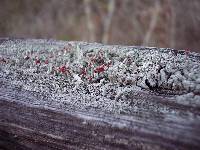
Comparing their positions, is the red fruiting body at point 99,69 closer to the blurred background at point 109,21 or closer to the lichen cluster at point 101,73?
the lichen cluster at point 101,73

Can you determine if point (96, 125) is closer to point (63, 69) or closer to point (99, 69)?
point (99, 69)

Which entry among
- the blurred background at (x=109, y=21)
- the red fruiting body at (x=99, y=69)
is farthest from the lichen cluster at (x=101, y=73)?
the blurred background at (x=109, y=21)

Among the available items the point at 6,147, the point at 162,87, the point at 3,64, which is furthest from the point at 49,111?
the point at 3,64

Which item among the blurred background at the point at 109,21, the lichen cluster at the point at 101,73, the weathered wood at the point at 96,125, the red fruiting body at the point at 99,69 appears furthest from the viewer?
the blurred background at the point at 109,21

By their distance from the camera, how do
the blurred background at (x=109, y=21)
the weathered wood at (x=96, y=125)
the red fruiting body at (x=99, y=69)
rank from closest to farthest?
the weathered wood at (x=96, y=125) < the red fruiting body at (x=99, y=69) < the blurred background at (x=109, y=21)

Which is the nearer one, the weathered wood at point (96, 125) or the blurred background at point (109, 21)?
the weathered wood at point (96, 125)

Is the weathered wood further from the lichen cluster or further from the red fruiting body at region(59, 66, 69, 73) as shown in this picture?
the red fruiting body at region(59, 66, 69, 73)

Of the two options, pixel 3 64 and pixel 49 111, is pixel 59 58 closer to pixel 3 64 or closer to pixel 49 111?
pixel 3 64
